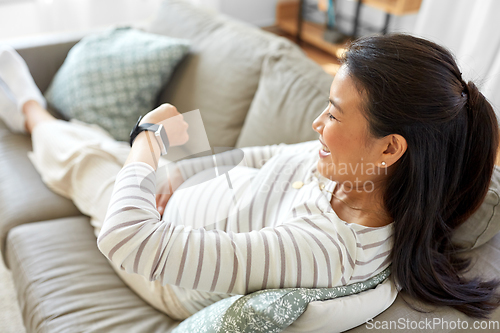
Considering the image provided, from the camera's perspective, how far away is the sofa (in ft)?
2.71

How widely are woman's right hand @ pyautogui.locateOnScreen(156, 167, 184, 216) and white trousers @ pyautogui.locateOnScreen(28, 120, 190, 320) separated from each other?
30 cm

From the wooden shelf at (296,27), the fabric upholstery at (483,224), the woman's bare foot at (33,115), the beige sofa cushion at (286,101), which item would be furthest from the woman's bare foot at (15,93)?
the wooden shelf at (296,27)

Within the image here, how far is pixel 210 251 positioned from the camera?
2.20ft

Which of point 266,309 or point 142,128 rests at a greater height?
point 142,128

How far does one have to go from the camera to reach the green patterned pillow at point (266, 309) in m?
0.64

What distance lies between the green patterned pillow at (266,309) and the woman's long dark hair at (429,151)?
0.51ft

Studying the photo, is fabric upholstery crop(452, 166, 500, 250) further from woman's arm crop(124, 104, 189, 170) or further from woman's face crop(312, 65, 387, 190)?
woman's arm crop(124, 104, 189, 170)

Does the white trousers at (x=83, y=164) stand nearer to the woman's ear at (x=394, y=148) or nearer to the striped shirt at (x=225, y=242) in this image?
the striped shirt at (x=225, y=242)

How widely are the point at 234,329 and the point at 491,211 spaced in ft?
1.80

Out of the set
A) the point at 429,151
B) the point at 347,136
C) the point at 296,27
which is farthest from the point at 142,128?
the point at 296,27

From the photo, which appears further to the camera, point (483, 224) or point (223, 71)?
point (223, 71)

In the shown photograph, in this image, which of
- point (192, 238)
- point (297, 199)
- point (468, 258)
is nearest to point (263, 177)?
point (297, 199)

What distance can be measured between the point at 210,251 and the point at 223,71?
86 centimetres

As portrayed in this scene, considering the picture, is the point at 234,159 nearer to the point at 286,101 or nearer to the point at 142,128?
the point at 142,128
